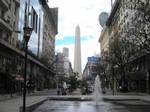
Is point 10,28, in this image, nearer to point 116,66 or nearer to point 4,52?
point 4,52

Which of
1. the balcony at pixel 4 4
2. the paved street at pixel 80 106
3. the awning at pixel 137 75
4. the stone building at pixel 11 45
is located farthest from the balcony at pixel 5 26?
the awning at pixel 137 75

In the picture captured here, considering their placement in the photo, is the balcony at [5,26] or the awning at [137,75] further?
the awning at [137,75]

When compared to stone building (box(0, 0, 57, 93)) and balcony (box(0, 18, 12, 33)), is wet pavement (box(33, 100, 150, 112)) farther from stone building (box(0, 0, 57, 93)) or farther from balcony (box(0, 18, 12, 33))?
balcony (box(0, 18, 12, 33))

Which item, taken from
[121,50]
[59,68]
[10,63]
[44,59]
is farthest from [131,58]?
[59,68]

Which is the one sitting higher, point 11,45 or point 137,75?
point 11,45

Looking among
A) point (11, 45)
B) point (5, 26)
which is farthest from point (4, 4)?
point (11, 45)

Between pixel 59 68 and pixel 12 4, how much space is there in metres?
120

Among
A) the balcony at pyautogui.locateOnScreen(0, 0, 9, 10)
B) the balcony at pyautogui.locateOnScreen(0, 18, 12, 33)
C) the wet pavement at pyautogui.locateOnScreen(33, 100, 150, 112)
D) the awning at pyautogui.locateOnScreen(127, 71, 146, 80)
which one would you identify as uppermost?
the balcony at pyautogui.locateOnScreen(0, 0, 9, 10)

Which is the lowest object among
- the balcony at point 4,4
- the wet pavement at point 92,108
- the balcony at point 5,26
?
the wet pavement at point 92,108

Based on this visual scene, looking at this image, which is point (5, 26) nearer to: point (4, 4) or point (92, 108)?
point (4, 4)

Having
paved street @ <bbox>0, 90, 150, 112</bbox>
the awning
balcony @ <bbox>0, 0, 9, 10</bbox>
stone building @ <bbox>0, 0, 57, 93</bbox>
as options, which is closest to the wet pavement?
paved street @ <bbox>0, 90, 150, 112</bbox>

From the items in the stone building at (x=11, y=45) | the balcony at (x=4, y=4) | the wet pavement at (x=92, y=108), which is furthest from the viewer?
the balcony at (x=4, y=4)

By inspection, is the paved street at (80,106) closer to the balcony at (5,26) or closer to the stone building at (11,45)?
the stone building at (11,45)

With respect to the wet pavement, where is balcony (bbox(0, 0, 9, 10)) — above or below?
above
